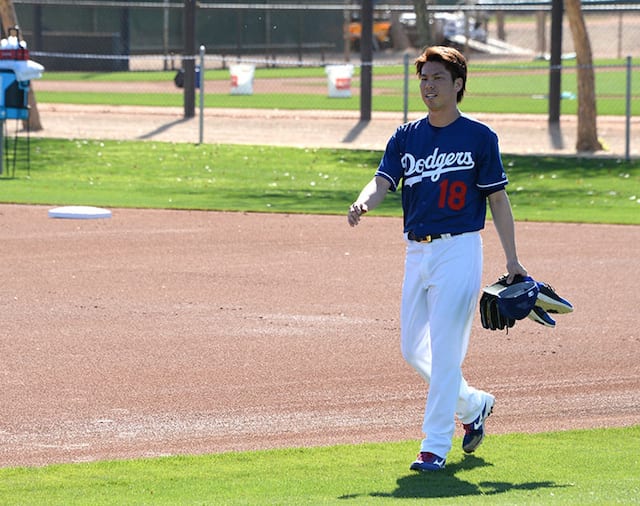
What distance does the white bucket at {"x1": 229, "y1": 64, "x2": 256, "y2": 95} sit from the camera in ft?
113

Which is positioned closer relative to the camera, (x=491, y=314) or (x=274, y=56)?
(x=491, y=314)

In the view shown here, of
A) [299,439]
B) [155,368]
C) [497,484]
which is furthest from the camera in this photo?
[155,368]

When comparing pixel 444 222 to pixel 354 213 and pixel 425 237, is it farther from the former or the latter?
pixel 354 213

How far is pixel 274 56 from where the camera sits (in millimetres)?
46312

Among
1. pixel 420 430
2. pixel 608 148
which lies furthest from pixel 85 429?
pixel 608 148

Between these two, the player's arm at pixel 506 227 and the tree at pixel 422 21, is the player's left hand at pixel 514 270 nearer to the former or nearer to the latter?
the player's arm at pixel 506 227

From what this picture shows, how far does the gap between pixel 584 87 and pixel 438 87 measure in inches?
679

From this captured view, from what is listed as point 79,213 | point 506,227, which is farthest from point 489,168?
point 79,213

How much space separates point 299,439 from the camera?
7422 mm

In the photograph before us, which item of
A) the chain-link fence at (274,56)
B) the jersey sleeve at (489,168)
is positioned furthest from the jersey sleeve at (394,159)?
the chain-link fence at (274,56)

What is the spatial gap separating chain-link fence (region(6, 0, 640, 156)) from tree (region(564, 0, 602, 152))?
4.70 m

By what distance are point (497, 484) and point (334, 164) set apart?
52.5 ft

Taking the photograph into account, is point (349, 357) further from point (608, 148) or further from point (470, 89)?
point (470, 89)

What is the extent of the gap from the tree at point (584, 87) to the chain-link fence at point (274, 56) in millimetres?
4697
